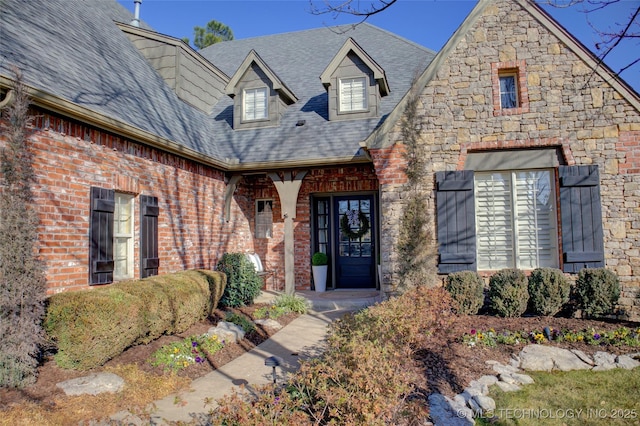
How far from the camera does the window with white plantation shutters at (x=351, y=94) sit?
10.6m

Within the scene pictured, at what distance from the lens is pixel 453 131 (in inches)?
303

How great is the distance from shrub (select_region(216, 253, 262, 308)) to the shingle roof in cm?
240

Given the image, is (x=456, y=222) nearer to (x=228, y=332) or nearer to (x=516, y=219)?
(x=516, y=219)

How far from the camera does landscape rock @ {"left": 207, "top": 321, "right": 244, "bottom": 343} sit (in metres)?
6.22

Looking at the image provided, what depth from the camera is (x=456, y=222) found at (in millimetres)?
7500

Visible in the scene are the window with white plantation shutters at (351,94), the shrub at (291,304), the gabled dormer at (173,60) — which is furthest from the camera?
the gabled dormer at (173,60)

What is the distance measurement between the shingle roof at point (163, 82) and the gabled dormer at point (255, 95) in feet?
0.97

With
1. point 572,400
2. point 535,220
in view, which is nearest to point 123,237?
point 572,400

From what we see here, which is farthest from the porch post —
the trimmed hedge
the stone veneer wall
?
the trimmed hedge

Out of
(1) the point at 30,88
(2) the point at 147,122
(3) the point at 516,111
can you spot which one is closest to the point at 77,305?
(1) the point at 30,88

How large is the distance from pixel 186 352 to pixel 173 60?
26.2ft

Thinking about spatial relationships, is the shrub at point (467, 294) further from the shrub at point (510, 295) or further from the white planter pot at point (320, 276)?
the white planter pot at point (320, 276)

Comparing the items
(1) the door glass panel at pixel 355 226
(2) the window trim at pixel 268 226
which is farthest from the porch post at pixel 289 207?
(1) the door glass panel at pixel 355 226

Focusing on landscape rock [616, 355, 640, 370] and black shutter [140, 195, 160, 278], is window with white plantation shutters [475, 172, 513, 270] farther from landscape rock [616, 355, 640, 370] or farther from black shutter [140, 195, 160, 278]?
black shutter [140, 195, 160, 278]
